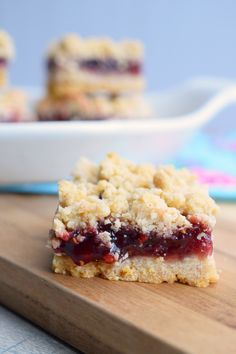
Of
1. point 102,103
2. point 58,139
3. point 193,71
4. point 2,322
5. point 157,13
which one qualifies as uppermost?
point 157,13

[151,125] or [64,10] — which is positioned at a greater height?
[64,10]

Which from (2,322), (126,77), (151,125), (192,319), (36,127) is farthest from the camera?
(126,77)

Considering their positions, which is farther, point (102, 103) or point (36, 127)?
point (102, 103)

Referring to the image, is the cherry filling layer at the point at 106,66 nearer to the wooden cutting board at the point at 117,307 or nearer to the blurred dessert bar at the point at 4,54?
the blurred dessert bar at the point at 4,54

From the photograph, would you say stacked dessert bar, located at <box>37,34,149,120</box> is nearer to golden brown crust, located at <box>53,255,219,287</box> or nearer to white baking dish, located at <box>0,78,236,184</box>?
white baking dish, located at <box>0,78,236,184</box>

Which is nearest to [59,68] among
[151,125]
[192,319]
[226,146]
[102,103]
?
[102,103]

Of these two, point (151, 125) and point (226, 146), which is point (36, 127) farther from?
point (226, 146)

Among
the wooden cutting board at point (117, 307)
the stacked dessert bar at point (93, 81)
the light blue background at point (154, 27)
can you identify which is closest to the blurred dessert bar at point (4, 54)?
the stacked dessert bar at point (93, 81)
